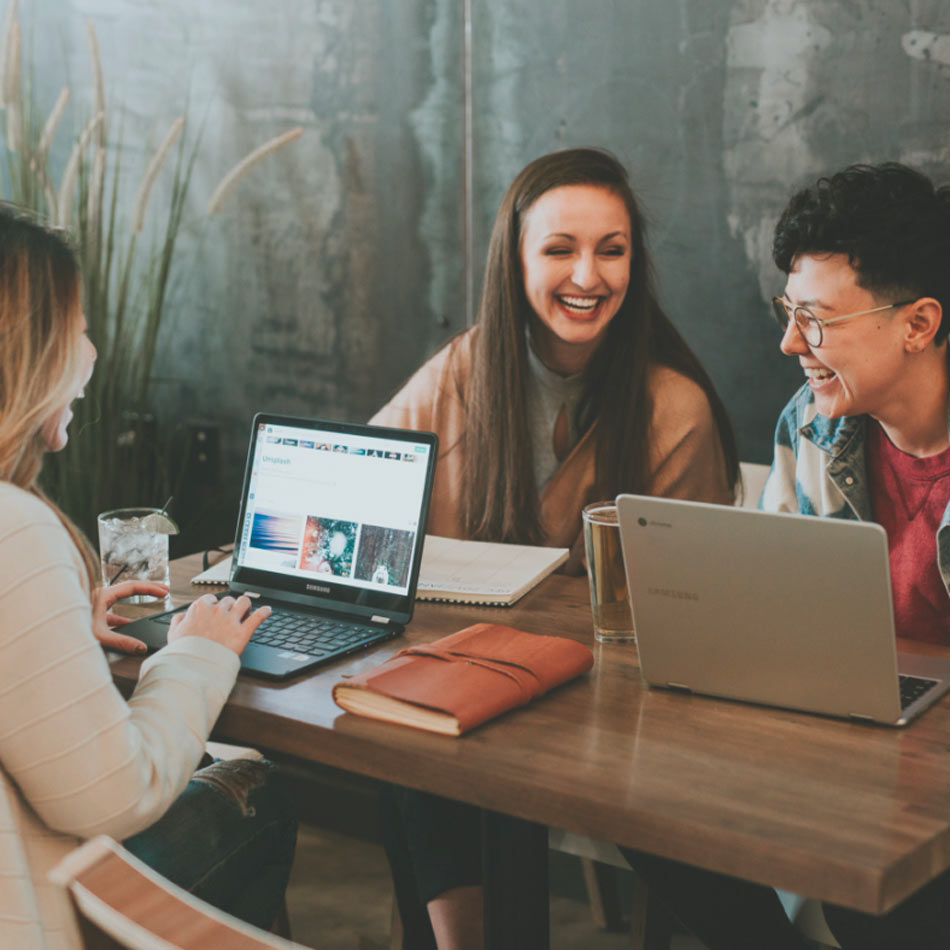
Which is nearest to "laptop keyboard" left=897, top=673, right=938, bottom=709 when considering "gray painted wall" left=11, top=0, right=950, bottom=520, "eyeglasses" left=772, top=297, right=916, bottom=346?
"eyeglasses" left=772, top=297, right=916, bottom=346

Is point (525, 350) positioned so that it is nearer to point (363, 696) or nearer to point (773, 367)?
point (773, 367)

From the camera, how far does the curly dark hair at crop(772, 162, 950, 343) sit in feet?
5.88

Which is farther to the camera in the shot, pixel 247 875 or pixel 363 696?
pixel 247 875

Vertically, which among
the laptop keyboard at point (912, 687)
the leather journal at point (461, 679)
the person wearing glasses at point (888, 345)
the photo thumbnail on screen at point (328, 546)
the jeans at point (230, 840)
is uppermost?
the person wearing glasses at point (888, 345)

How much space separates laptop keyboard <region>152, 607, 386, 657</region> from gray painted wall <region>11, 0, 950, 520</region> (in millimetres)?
1340

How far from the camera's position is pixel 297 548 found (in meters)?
1.76

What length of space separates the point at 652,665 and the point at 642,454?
87 cm

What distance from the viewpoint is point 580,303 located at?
229 centimetres

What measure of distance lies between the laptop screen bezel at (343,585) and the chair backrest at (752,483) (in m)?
0.93

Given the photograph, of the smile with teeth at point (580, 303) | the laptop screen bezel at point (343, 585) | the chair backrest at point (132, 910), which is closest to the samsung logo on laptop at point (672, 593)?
the laptop screen bezel at point (343, 585)

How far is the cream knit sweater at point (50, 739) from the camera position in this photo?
1.15 m

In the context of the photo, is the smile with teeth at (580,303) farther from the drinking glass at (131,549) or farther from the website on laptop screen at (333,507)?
the drinking glass at (131,549)

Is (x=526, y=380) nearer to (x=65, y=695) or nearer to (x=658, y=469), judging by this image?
(x=658, y=469)

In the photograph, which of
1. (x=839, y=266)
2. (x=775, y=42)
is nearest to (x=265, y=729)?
(x=839, y=266)
